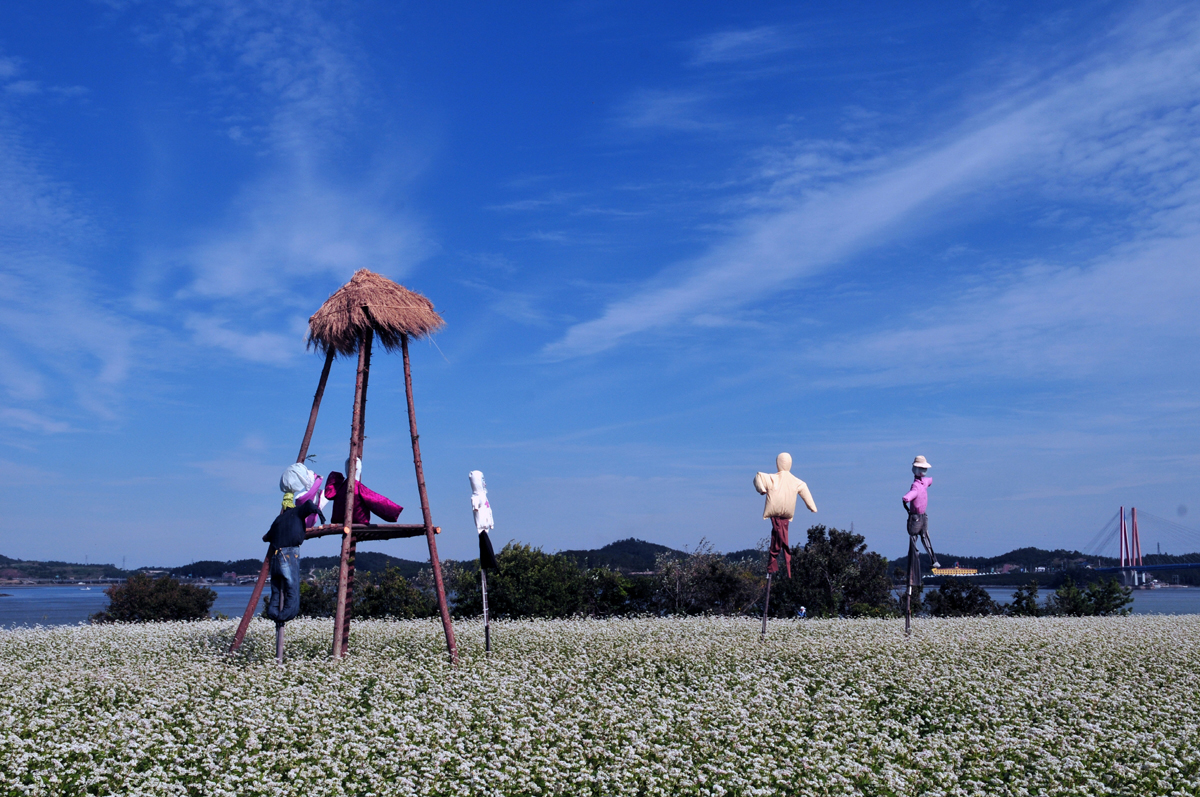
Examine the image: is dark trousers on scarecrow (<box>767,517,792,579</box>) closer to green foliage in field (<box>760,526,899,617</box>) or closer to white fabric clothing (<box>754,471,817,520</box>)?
white fabric clothing (<box>754,471,817,520</box>)

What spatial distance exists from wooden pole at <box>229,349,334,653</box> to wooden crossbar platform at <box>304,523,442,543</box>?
31.2 inches

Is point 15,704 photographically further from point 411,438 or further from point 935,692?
point 935,692

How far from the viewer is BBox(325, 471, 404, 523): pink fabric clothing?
42.2 ft

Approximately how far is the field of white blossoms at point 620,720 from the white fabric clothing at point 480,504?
2.00 metres

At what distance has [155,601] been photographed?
26859 millimetres

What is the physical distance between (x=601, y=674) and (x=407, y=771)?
4.02 metres

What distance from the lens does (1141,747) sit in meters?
7.88

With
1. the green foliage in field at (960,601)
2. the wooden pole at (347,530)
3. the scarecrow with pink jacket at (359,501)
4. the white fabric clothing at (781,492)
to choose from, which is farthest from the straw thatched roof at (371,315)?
the green foliage in field at (960,601)

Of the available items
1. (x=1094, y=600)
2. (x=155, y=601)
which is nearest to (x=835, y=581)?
(x=1094, y=600)

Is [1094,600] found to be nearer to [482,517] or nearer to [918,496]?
[918,496]

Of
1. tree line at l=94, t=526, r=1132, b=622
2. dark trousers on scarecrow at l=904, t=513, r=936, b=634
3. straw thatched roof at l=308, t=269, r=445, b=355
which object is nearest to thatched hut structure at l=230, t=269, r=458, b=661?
straw thatched roof at l=308, t=269, r=445, b=355

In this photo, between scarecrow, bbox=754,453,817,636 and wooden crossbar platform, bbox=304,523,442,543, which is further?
scarecrow, bbox=754,453,817,636

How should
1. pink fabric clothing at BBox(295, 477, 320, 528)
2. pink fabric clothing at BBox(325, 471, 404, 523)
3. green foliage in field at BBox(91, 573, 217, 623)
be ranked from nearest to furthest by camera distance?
pink fabric clothing at BBox(295, 477, 320, 528) → pink fabric clothing at BBox(325, 471, 404, 523) → green foliage in field at BBox(91, 573, 217, 623)

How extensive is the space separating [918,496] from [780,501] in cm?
259
